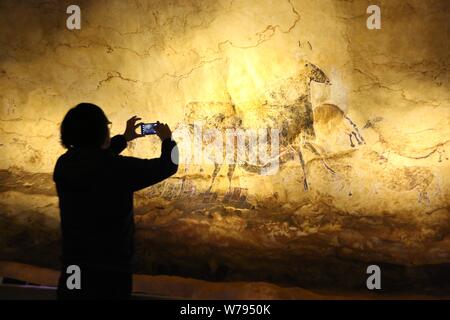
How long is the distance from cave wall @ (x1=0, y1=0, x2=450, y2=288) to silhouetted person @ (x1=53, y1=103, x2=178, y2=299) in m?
2.36

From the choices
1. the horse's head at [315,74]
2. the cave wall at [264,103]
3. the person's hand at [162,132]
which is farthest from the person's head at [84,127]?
the horse's head at [315,74]

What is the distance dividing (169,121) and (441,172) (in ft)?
8.01

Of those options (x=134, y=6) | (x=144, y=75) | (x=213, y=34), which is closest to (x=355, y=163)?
(x=213, y=34)

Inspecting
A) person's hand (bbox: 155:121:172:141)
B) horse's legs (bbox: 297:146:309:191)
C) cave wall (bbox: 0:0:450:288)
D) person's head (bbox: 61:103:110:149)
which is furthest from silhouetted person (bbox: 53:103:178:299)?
horse's legs (bbox: 297:146:309:191)

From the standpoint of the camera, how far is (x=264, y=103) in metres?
Result: 4.58

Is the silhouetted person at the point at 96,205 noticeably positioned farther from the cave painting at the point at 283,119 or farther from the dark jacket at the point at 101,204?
the cave painting at the point at 283,119

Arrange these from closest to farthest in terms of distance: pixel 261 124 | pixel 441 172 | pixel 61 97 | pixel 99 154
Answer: pixel 99 154 → pixel 441 172 → pixel 261 124 → pixel 61 97

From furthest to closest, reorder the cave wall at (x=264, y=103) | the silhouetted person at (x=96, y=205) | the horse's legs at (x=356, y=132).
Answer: the horse's legs at (x=356, y=132) → the cave wall at (x=264, y=103) → the silhouetted person at (x=96, y=205)

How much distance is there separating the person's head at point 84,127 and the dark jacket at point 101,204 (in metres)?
0.06

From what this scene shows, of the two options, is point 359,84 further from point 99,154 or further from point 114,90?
point 99,154

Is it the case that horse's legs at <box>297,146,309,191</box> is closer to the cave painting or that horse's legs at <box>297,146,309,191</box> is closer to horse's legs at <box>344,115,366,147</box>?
the cave painting

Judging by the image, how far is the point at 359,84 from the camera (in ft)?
14.3

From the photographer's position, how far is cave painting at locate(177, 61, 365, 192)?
4457 millimetres

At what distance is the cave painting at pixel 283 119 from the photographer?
14.6ft
